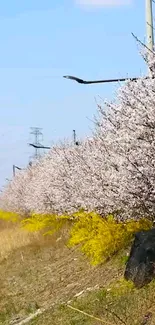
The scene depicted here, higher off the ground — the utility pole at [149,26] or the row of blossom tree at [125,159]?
the utility pole at [149,26]

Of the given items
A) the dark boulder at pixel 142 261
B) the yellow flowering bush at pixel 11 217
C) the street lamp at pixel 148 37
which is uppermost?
the street lamp at pixel 148 37

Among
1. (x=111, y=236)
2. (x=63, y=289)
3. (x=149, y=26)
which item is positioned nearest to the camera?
(x=149, y=26)

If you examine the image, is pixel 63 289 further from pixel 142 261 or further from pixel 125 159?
pixel 125 159

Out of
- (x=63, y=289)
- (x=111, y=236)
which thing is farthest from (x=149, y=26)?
(x=63, y=289)

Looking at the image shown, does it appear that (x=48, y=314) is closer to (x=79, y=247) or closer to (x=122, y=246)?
(x=122, y=246)

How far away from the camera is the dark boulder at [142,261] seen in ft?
46.3

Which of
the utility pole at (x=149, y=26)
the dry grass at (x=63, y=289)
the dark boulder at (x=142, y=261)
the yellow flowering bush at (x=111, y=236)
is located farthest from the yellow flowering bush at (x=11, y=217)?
the dark boulder at (x=142, y=261)

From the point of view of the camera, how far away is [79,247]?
25078 mm

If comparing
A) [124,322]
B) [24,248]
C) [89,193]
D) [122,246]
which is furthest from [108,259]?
[24,248]

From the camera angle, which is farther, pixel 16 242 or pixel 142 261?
pixel 16 242

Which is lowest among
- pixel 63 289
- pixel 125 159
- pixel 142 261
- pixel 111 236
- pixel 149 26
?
pixel 63 289

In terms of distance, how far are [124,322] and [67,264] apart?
11.9 m

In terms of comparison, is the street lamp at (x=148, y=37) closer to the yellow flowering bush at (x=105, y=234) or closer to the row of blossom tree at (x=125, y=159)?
the row of blossom tree at (x=125, y=159)

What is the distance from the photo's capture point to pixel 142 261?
14.4 meters
